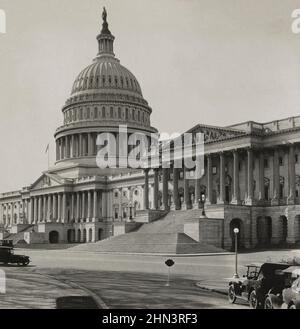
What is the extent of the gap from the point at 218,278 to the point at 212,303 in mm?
11365

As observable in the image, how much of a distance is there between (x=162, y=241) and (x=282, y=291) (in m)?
48.9

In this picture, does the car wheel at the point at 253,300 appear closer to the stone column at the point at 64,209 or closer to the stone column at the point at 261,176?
the stone column at the point at 261,176

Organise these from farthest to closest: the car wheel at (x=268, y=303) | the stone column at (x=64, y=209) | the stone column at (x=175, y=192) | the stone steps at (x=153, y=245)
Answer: the stone column at (x=64, y=209) → the stone column at (x=175, y=192) → the stone steps at (x=153, y=245) → the car wheel at (x=268, y=303)

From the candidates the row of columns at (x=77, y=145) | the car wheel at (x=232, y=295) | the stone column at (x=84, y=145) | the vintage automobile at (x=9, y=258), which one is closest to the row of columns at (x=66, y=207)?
the row of columns at (x=77, y=145)

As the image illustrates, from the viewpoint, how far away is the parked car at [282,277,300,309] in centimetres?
1825

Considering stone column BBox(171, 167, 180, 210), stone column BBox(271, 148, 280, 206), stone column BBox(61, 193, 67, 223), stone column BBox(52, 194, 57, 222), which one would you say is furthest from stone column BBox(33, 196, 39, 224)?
stone column BBox(271, 148, 280, 206)

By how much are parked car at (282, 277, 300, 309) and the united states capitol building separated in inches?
628

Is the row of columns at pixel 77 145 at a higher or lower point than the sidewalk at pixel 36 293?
higher

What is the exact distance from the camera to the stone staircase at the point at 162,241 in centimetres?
6531

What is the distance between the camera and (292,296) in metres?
18.8

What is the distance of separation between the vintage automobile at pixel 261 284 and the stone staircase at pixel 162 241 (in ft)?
133

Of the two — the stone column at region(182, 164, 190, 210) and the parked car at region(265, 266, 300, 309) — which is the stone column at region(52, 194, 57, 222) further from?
the parked car at region(265, 266, 300, 309)

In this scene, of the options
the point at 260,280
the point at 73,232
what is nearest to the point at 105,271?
the point at 260,280
